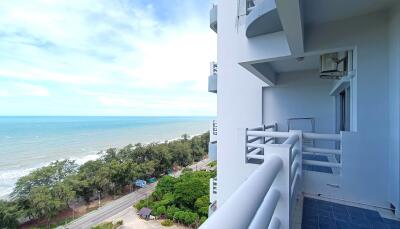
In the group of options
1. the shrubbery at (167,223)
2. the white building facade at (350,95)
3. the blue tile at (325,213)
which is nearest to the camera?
the white building facade at (350,95)

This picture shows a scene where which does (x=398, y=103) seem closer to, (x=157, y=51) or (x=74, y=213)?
(x=157, y=51)

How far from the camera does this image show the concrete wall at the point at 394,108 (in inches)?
67.8

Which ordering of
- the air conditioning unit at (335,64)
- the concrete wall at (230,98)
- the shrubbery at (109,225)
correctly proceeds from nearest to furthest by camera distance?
the air conditioning unit at (335,64) → the concrete wall at (230,98) → the shrubbery at (109,225)

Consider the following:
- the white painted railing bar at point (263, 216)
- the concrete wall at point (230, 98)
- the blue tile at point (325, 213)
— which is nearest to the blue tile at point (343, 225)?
the blue tile at point (325, 213)

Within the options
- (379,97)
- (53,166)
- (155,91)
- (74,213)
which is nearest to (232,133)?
(379,97)

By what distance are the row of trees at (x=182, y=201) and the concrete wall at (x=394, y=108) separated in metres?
9.88

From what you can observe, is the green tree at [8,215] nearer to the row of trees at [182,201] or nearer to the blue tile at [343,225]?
the row of trees at [182,201]

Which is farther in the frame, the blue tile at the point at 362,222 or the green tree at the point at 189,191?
the green tree at the point at 189,191

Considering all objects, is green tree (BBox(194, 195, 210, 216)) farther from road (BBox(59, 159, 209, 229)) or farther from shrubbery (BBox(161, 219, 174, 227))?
road (BBox(59, 159, 209, 229))

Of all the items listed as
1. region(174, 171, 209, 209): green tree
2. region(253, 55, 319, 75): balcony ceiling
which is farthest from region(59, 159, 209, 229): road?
region(253, 55, 319, 75): balcony ceiling

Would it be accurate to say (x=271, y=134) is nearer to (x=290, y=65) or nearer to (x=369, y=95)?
(x=369, y=95)

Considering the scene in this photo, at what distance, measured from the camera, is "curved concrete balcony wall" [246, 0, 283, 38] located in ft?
6.64

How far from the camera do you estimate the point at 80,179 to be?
45.5 feet

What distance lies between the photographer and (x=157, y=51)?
1347 centimetres
